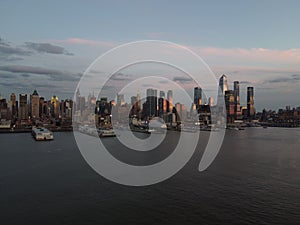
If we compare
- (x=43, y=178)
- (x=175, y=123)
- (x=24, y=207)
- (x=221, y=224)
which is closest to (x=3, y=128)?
(x=175, y=123)

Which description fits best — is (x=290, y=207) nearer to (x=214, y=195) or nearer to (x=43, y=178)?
(x=214, y=195)

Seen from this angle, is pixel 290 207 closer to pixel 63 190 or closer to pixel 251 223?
pixel 251 223

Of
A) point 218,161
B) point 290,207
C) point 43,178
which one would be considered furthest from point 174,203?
point 218,161

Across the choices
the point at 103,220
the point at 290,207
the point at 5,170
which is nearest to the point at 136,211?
the point at 103,220

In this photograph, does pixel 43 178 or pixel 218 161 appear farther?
pixel 218 161

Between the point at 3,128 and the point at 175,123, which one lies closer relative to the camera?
the point at 3,128

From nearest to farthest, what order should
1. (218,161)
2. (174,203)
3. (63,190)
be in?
(174,203), (63,190), (218,161)

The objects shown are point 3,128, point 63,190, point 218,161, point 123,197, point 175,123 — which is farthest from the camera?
point 175,123

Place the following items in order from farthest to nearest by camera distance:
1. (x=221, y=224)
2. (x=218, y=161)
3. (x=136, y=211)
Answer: (x=218, y=161) → (x=136, y=211) → (x=221, y=224)

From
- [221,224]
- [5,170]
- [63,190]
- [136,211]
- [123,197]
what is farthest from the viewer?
[5,170]
